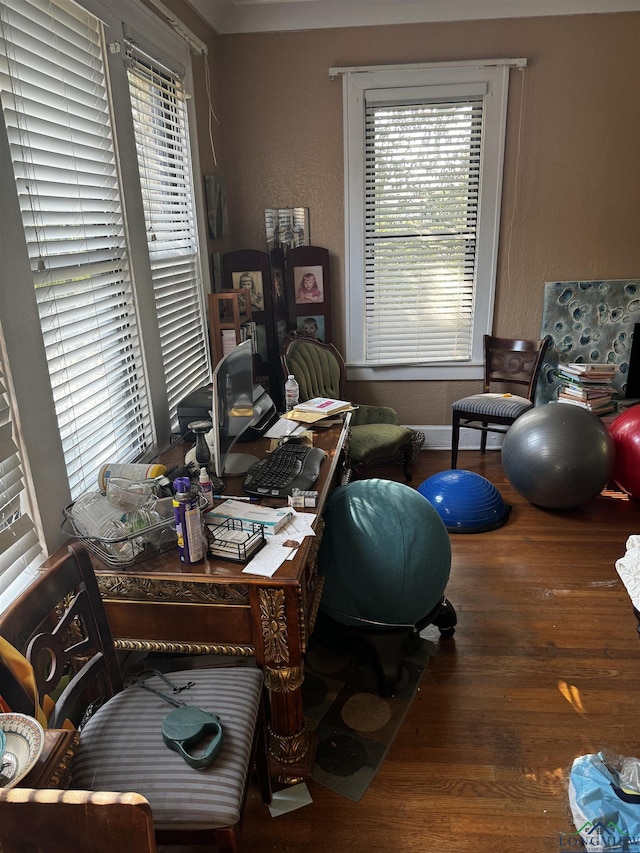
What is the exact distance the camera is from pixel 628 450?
327 centimetres

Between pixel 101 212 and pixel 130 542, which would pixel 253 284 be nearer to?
pixel 101 212

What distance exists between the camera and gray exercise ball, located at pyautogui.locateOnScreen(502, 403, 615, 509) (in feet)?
10.1

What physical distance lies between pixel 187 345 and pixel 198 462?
3.30 feet

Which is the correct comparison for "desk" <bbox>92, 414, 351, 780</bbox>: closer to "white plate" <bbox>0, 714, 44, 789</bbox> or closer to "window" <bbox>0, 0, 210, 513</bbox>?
"window" <bbox>0, 0, 210, 513</bbox>

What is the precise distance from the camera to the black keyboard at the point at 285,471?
201 centimetres

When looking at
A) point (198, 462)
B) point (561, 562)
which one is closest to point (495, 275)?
point (561, 562)

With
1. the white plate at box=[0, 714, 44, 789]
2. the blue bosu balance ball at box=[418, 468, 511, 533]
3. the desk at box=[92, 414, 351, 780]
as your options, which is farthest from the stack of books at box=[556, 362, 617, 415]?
the white plate at box=[0, 714, 44, 789]

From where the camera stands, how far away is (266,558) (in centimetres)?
162

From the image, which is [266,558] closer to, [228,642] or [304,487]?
[228,642]

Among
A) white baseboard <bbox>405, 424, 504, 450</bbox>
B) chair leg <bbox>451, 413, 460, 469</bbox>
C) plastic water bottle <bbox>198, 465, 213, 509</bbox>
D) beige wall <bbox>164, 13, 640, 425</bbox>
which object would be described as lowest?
white baseboard <bbox>405, 424, 504, 450</bbox>

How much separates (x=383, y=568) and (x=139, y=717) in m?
0.88

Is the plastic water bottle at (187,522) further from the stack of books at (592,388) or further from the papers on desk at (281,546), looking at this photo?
the stack of books at (592,388)

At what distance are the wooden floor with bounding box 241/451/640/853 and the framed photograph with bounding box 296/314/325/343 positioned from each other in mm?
1742

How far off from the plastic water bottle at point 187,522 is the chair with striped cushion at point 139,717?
26 cm
